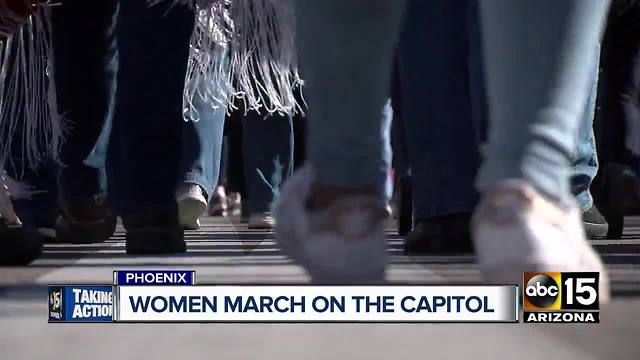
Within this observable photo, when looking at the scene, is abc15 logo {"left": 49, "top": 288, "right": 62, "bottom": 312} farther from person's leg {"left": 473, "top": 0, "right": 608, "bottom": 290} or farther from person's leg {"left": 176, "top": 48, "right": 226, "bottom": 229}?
person's leg {"left": 176, "top": 48, "right": 226, "bottom": 229}

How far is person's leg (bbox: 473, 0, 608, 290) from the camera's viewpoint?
674mm

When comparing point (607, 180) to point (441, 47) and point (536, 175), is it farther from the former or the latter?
point (536, 175)

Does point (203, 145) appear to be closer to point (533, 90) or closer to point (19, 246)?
point (19, 246)

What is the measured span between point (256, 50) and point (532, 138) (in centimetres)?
48

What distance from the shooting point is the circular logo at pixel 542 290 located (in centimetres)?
68

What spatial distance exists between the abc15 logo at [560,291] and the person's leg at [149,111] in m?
0.53

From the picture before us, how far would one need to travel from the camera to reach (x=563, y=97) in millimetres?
683

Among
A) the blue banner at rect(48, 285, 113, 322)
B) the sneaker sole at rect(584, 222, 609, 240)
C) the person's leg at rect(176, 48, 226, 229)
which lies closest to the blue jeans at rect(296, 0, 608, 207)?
the blue banner at rect(48, 285, 113, 322)

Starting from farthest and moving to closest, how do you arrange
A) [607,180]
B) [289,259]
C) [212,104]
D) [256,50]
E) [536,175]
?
[607,180]
[212,104]
[256,50]
[289,259]
[536,175]

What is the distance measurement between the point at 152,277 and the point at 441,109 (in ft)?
1.43

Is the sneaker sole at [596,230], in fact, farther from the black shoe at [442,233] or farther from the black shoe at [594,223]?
the black shoe at [442,233]

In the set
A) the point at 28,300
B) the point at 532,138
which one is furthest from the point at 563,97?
the point at 28,300

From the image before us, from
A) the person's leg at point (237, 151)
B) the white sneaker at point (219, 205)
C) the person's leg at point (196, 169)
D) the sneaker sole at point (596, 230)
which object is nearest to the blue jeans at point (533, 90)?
the sneaker sole at point (596, 230)

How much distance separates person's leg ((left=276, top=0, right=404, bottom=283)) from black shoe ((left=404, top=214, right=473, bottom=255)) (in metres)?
0.23
